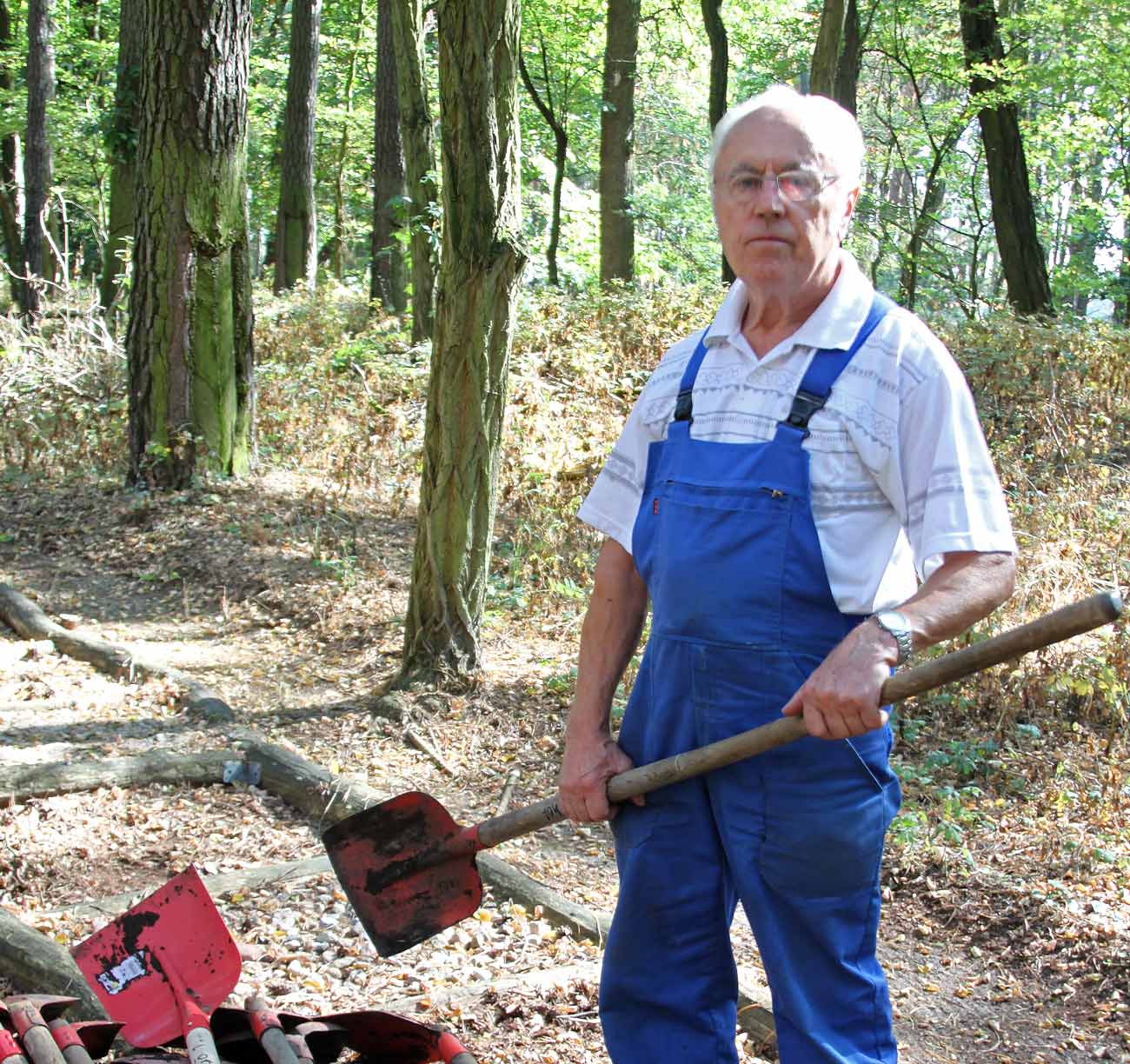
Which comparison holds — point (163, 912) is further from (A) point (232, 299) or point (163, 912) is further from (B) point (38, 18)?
(B) point (38, 18)

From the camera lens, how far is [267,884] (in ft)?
14.4

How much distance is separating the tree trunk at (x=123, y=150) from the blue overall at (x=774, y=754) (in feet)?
28.3

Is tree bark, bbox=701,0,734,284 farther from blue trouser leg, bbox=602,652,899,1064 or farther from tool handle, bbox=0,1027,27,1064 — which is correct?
tool handle, bbox=0,1027,27,1064

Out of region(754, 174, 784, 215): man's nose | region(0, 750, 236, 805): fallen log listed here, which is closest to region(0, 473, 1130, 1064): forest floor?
region(0, 750, 236, 805): fallen log

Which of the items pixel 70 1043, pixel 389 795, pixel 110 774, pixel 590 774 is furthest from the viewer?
pixel 389 795

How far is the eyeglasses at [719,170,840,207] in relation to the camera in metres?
2.42

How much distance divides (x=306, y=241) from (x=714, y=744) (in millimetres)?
16992

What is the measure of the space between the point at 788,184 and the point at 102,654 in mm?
5503

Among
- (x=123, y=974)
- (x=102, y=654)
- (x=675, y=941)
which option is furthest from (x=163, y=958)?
(x=102, y=654)

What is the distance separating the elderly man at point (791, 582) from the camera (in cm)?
225

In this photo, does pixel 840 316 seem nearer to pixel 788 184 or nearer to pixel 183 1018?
pixel 788 184

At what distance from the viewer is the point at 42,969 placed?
3.52m

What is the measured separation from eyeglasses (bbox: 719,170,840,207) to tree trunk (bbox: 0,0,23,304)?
22123 mm

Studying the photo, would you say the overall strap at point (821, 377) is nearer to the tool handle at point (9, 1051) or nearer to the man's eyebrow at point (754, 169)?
the man's eyebrow at point (754, 169)
